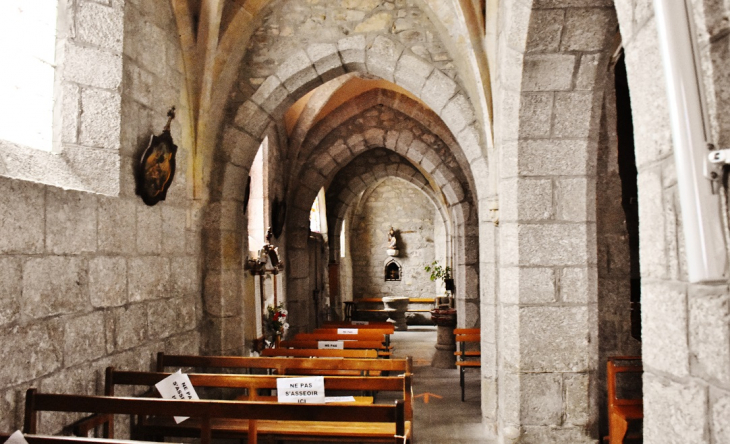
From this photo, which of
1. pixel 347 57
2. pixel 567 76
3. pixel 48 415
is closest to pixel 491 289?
pixel 567 76

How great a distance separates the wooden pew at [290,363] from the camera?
371cm

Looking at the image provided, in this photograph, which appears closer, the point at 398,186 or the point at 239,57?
the point at 239,57

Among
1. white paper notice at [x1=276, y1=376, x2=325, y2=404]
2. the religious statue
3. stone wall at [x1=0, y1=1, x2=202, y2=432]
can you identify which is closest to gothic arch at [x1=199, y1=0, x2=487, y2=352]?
stone wall at [x1=0, y1=1, x2=202, y2=432]

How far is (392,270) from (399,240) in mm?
892

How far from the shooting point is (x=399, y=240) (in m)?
16.0

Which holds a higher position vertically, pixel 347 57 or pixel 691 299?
pixel 347 57

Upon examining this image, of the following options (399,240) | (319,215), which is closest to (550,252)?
(319,215)

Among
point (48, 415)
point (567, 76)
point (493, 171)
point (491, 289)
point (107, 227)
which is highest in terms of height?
point (567, 76)

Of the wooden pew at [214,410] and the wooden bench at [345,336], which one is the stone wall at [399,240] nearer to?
the wooden bench at [345,336]

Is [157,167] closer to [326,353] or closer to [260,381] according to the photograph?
[260,381]

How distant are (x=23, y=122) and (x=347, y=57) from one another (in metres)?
2.68

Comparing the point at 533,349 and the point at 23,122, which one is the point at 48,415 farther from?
the point at 533,349

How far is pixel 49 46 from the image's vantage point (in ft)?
10.8

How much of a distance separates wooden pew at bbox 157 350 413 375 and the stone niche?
12.0 meters
